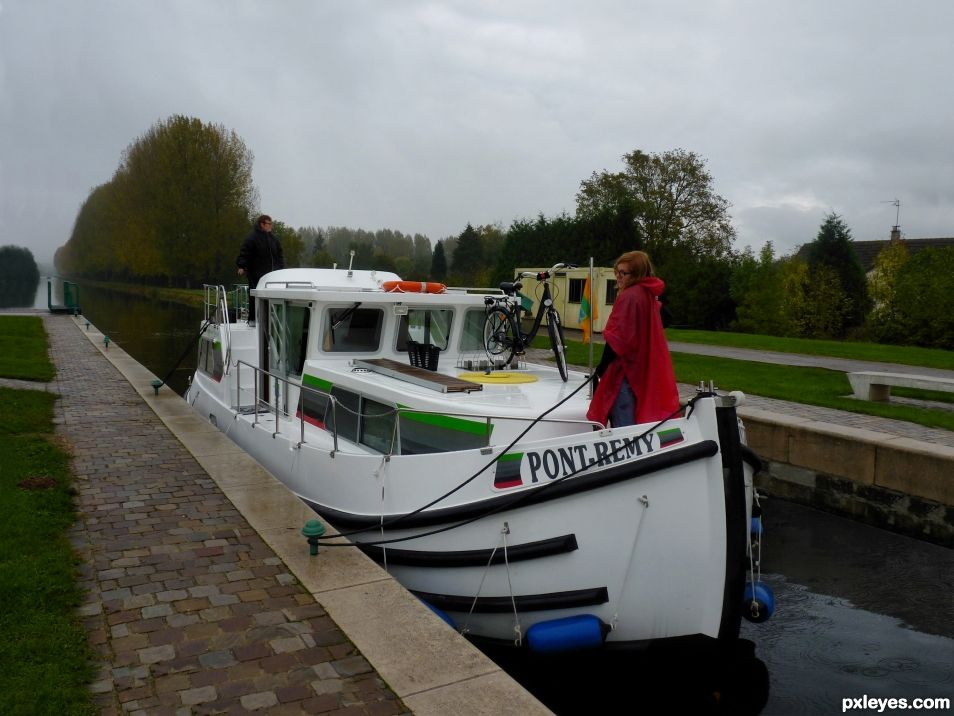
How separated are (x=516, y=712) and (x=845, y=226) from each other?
28045 mm

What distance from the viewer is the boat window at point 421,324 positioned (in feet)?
27.0

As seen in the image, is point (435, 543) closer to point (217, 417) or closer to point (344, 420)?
point (344, 420)

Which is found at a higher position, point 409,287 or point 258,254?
point 258,254

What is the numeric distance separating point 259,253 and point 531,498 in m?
7.61

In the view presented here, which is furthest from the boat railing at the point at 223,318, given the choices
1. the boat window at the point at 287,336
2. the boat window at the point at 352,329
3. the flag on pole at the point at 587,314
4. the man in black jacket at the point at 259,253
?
the flag on pole at the point at 587,314

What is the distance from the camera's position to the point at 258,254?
11414 millimetres

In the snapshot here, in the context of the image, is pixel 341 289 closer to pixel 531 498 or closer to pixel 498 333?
pixel 498 333

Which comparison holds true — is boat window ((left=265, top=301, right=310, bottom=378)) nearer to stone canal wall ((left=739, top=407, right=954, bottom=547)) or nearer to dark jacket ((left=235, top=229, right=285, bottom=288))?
dark jacket ((left=235, top=229, right=285, bottom=288))

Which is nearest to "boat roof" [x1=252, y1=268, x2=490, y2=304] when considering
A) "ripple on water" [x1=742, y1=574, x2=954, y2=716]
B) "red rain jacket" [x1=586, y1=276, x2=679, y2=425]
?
"red rain jacket" [x1=586, y1=276, x2=679, y2=425]

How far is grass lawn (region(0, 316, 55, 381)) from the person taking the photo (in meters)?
14.2

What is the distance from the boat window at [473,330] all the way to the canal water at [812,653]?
3.46m

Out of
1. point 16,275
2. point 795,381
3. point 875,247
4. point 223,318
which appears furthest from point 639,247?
point 16,275

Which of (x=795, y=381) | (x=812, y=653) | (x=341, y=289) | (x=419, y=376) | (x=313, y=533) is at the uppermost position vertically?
(x=341, y=289)

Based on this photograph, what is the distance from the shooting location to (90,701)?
3717mm
